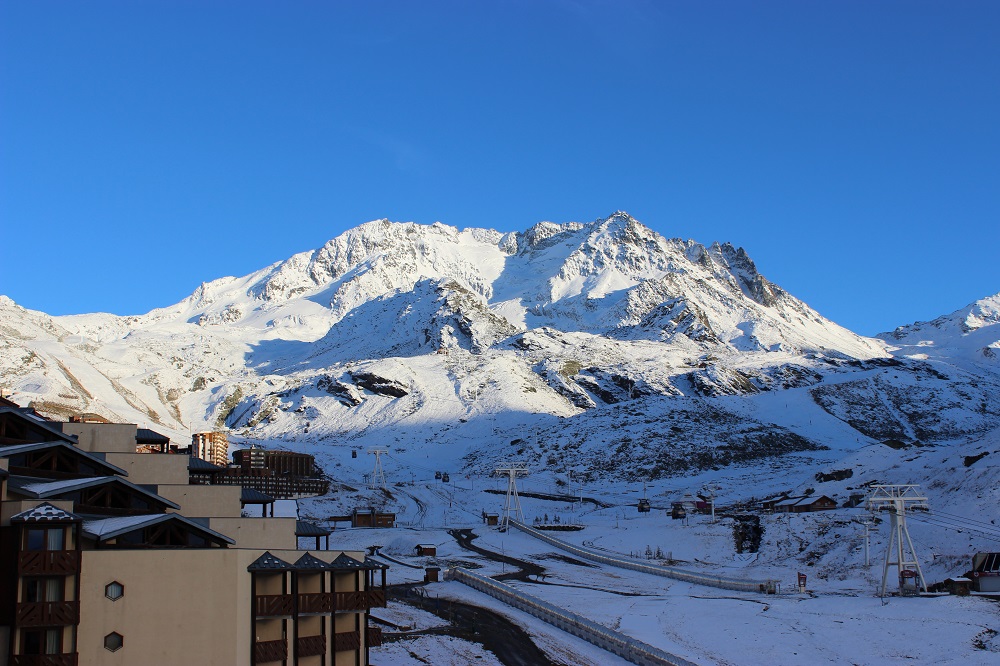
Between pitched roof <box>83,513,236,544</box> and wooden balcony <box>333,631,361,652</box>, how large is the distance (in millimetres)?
6500

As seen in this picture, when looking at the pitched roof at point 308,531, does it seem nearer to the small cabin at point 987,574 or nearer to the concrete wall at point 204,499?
the concrete wall at point 204,499

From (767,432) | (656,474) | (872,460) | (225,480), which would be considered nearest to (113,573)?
(225,480)

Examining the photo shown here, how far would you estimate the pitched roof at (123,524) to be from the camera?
106 ft

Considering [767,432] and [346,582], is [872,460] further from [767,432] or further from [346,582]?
[346,582]

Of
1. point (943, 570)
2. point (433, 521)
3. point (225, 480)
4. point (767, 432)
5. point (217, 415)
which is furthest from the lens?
point (217, 415)

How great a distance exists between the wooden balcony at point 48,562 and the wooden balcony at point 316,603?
331 inches

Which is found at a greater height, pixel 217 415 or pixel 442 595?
pixel 217 415

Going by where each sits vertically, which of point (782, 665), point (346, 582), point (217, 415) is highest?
point (217, 415)

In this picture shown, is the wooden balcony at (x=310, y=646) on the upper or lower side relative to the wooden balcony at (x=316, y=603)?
lower

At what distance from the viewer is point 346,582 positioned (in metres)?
39.5

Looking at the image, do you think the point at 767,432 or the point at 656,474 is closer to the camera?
the point at 656,474

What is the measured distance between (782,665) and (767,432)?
373 feet

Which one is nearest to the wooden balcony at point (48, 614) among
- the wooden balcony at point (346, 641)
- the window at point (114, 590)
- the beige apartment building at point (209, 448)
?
the window at point (114, 590)

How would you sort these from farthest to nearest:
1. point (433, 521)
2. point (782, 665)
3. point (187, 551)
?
1. point (433, 521)
2. point (782, 665)
3. point (187, 551)
